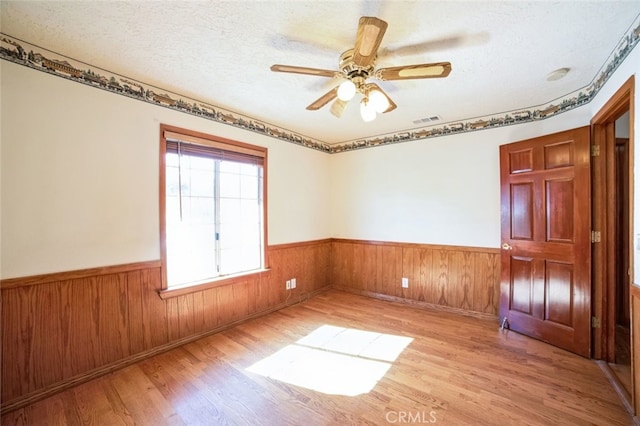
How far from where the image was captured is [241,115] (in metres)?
3.12

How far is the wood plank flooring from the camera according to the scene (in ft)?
5.51

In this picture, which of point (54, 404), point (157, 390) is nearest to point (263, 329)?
point (157, 390)

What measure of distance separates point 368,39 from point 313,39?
51 cm

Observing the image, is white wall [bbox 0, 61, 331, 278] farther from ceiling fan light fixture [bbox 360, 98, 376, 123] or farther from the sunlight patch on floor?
ceiling fan light fixture [bbox 360, 98, 376, 123]

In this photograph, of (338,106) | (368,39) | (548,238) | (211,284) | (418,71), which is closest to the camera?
(368,39)

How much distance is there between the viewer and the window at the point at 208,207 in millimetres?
2570

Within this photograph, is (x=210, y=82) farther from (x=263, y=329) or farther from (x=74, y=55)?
(x=263, y=329)

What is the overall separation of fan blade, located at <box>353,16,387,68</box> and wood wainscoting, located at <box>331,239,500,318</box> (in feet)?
8.81

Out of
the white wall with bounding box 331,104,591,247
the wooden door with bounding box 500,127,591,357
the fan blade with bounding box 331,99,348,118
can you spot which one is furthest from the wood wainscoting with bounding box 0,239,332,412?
the wooden door with bounding box 500,127,591,357

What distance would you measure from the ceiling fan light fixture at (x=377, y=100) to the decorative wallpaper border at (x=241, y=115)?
4.84ft

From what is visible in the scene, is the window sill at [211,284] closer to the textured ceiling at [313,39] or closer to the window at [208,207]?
the window at [208,207]

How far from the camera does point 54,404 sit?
181cm

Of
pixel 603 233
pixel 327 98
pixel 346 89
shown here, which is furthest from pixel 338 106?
pixel 603 233

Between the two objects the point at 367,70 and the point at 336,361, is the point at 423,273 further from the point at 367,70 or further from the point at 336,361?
the point at 367,70
